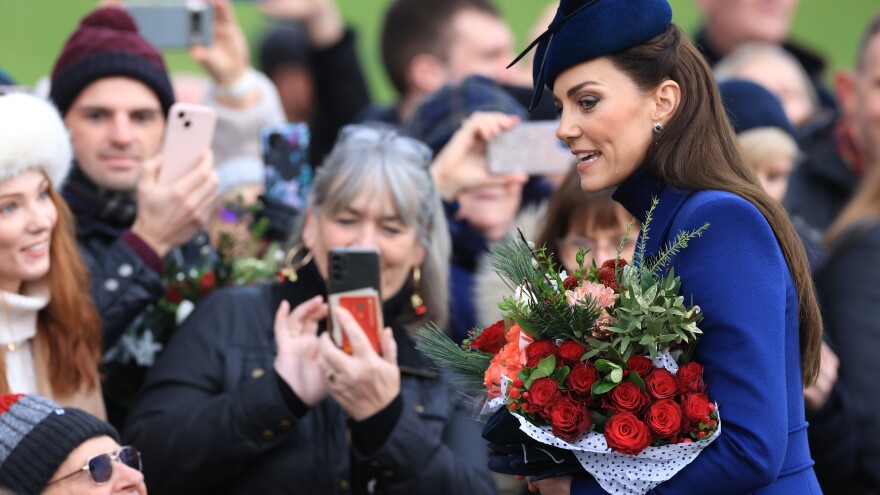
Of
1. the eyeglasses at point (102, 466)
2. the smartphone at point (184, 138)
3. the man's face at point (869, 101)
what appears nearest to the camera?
the eyeglasses at point (102, 466)

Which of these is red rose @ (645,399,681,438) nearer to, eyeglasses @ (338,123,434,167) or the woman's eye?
the woman's eye

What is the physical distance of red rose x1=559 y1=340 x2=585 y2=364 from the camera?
2793 millimetres

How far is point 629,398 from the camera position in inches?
107

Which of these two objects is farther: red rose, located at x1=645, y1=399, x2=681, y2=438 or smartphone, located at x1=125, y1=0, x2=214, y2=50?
smartphone, located at x1=125, y1=0, x2=214, y2=50

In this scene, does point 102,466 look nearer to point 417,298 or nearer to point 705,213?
point 417,298

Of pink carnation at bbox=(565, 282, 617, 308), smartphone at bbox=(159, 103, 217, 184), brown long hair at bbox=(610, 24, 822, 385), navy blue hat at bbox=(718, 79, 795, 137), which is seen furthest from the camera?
navy blue hat at bbox=(718, 79, 795, 137)

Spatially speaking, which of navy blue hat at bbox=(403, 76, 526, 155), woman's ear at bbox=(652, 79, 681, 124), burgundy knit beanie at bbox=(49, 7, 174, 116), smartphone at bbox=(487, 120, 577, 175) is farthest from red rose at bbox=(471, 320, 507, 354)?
navy blue hat at bbox=(403, 76, 526, 155)

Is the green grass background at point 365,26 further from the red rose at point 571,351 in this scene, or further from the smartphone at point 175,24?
the red rose at point 571,351

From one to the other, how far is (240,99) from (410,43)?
117cm

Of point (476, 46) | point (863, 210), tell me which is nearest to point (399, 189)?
point (863, 210)

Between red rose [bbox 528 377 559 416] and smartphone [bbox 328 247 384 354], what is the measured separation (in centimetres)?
120

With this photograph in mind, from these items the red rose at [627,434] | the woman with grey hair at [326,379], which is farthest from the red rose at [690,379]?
the woman with grey hair at [326,379]

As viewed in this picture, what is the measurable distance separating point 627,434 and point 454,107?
2961mm

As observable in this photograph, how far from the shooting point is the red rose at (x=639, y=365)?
2.76 meters
